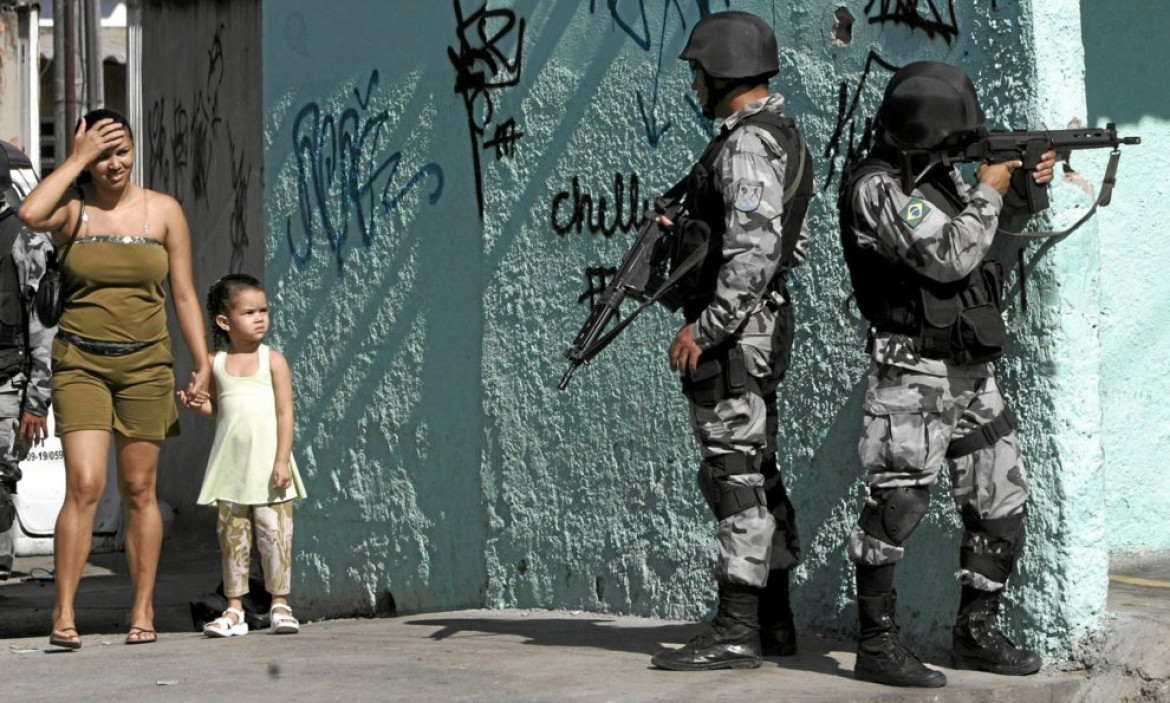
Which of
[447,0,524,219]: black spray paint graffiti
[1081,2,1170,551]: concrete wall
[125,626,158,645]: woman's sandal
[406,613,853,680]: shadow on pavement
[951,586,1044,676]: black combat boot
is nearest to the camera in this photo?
[951,586,1044,676]: black combat boot

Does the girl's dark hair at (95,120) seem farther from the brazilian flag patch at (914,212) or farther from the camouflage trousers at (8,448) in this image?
the brazilian flag patch at (914,212)

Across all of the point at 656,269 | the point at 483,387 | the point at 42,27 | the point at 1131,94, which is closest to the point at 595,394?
the point at 483,387

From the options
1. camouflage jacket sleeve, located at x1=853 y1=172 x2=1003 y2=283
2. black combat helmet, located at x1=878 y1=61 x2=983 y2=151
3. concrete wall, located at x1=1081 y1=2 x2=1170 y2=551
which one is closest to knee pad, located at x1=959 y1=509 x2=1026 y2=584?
camouflage jacket sleeve, located at x1=853 y1=172 x2=1003 y2=283

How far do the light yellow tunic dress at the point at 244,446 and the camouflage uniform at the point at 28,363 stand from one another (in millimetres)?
1029

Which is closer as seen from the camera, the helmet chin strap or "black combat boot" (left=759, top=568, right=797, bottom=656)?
the helmet chin strap

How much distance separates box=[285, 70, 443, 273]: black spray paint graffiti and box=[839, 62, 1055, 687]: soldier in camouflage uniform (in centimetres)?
256

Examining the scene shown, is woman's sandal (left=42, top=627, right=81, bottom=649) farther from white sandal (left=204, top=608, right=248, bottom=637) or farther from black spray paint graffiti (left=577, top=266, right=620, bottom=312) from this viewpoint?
black spray paint graffiti (left=577, top=266, right=620, bottom=312)

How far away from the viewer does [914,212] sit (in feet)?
16.0

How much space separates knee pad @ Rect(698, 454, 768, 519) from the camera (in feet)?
16.9

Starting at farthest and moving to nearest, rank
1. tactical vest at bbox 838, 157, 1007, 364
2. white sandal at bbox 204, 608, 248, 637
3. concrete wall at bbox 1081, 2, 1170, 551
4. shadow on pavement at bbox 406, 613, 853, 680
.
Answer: concrete wall at bbox 1081, 2, 1170, 551 < white sandal at bbox 204, 608, 248, 637 < shadow on pavement at bbox 406, 613, 853, 680 < tactical vest at bbox 838, 157, 1007, 364

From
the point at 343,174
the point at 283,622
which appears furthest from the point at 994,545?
the point at 343,174

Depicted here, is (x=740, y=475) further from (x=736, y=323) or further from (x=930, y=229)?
(x=930, y=229)

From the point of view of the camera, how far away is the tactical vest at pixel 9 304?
7457 mm

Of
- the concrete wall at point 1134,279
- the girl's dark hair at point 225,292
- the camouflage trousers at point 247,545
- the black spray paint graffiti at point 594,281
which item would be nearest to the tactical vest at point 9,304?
the girl's dark hair at point 225,292
